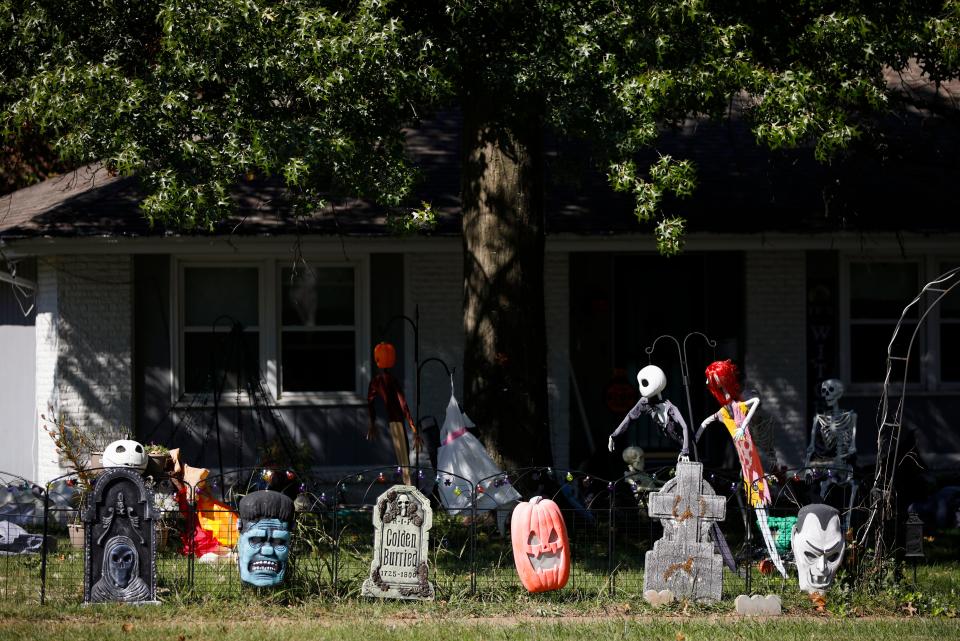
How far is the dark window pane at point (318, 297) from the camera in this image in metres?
13.8

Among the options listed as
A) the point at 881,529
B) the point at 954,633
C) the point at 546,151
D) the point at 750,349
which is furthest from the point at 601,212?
the point at 954,633

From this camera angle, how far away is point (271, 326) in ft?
44.5

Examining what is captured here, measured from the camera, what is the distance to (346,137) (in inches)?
363

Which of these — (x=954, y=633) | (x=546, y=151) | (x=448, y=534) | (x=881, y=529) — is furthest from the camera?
(x=546, y=151)

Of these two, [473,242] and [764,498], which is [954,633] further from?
[473,242]

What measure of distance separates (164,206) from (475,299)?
315 cm

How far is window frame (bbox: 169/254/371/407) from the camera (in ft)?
43.9

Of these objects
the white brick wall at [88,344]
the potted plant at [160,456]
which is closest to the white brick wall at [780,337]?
the potted plant at [160,456]

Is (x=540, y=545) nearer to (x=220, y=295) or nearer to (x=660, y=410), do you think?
(x=660, y=410)

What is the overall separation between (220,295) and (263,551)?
6.08 m

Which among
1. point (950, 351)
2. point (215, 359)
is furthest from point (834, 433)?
point (215, 359)

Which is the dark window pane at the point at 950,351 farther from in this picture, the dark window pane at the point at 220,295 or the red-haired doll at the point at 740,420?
the dark window pane at the point at 220,295

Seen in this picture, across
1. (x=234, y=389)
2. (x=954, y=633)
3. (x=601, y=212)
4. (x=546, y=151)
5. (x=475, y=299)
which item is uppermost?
(x=546, y=151)

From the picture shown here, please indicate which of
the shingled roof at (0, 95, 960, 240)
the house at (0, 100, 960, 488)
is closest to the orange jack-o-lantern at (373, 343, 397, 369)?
the house at (0, 100, 960, 488)
